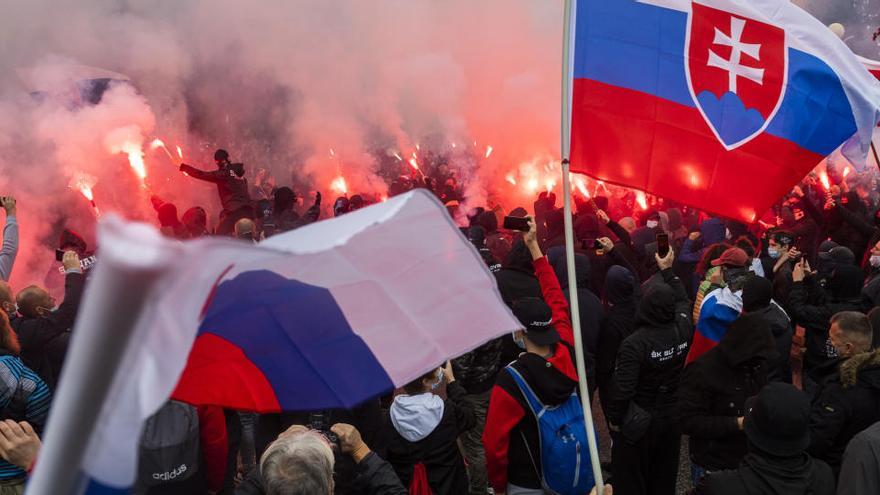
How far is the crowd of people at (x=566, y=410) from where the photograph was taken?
2.43 m

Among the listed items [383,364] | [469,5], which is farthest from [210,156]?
[383,364]

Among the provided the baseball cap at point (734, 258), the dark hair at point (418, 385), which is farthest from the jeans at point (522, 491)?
the baseball cap at point (734, 258)

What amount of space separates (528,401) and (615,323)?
4.96ft

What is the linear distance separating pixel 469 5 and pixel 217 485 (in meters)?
10.1

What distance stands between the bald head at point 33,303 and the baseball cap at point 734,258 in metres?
3.90

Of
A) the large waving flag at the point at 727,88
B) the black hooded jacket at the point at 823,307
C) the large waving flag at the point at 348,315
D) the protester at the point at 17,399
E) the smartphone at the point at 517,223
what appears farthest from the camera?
the black hooded jacket at the point at 823,307

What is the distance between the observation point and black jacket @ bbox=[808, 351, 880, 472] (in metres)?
3.02

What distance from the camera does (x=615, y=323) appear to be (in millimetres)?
4293

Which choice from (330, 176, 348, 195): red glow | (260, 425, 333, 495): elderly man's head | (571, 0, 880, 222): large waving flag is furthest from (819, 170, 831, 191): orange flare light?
(260, 425, 333, 495): elderly man's head

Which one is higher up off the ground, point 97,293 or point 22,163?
point 97,293

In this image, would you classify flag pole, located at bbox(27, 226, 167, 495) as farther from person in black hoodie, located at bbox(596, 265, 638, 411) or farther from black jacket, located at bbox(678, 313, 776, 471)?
person in black hoodie, located at bbox(596, 265, 638, 411)

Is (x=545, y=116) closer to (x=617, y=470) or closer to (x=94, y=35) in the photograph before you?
(x=94, y=35)

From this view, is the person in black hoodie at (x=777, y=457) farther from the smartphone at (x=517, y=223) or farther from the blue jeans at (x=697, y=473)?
the smartphone at (x=517, y=223)

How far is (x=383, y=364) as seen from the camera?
5.88 feet
